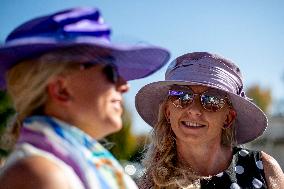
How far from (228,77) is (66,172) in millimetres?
2027

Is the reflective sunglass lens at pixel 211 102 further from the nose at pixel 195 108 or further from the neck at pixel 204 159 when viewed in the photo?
the neck at pixel 204 159

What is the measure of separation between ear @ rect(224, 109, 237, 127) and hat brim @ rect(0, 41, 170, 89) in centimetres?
131

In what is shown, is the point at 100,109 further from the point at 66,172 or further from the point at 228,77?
the point at 228,77

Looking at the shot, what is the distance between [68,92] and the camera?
168 cm

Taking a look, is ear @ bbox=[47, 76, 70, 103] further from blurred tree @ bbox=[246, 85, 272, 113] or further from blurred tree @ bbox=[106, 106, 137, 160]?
blurred tree @ bbox=[246, 85, 272, 113]

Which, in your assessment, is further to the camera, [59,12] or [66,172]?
[59,12]

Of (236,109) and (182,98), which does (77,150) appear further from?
(236,109)

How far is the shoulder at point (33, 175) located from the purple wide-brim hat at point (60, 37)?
41 centimetres

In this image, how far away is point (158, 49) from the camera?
194 centimetres

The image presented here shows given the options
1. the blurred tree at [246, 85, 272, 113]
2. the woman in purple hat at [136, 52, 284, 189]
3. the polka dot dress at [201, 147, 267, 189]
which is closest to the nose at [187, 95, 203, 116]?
the woman in purple hat at [136, 52, 284, 189]

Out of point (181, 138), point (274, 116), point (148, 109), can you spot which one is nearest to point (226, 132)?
point (181, 138)

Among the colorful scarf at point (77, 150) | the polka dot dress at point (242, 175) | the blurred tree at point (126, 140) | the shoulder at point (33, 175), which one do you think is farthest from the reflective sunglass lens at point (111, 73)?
the blurred tree at point (126, 140)

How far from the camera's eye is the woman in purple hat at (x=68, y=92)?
5.03 feet

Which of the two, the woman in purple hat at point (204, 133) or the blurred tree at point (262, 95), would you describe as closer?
the woman in purple hat at point (204, 133)
